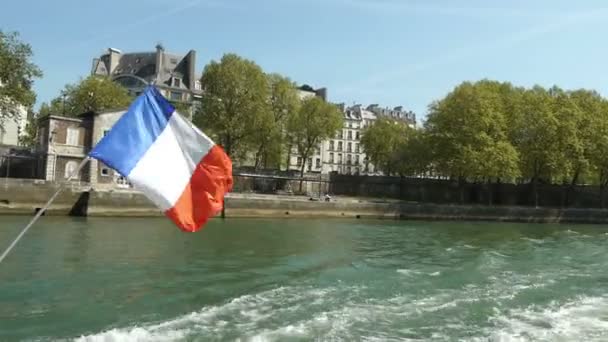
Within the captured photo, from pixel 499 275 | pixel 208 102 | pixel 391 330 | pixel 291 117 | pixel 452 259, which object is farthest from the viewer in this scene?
pixel 291 117

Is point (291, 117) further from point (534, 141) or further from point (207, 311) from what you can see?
point (207, 311)

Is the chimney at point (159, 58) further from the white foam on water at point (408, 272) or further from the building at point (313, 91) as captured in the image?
the white foam on water at point (408, 272)

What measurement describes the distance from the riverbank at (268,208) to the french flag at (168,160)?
112 feet

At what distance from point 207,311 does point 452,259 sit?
13.5m

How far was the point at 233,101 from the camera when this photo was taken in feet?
224

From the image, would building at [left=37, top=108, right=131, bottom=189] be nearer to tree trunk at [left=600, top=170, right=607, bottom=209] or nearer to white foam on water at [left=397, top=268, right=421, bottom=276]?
white foam on water at [left=397, top=268, right=421, bottom=276]

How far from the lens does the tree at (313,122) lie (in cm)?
7581

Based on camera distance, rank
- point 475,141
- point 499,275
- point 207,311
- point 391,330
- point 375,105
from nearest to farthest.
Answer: point 391,330 < point 207,311 < point 499,275 < point 475,141 < point 375,105

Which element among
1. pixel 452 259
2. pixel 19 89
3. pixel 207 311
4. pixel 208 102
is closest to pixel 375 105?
pixel 208 102

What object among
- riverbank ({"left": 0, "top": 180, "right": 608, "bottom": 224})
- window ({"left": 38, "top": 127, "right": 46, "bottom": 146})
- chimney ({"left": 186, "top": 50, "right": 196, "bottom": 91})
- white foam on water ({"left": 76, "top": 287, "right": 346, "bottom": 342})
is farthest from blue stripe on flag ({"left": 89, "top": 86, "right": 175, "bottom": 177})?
chimney ({"left": 186, "top": 50, "right": 196, "bottom": 91})

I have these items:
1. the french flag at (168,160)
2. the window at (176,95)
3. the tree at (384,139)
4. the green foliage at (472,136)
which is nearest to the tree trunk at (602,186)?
the green foliage at (472,136)

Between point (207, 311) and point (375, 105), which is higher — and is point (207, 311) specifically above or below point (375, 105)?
below

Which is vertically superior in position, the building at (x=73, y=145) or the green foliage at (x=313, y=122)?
the green foliage at (x=313, y=122)

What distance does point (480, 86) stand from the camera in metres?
69.8
